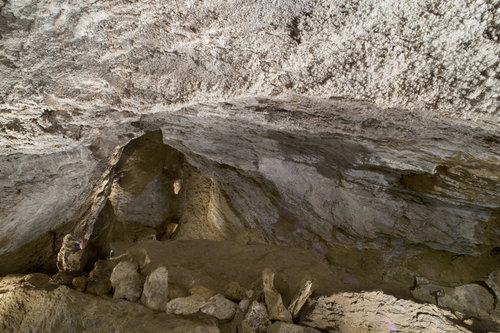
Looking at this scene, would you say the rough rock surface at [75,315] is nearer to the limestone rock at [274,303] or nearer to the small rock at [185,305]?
the small rock at [185,305]

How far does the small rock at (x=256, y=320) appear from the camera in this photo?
5.88ft

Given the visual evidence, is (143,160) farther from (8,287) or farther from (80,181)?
(8,287)

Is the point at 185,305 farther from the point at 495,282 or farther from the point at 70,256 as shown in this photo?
the point at 495,282

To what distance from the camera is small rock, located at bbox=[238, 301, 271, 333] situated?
5.88 ft

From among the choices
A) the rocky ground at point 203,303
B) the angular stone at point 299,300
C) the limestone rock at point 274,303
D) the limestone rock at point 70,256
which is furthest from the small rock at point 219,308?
the limestone rock at point 70,256

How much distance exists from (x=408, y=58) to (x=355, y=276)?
8.30 feet

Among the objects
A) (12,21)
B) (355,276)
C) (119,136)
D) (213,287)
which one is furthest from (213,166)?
(12,21)

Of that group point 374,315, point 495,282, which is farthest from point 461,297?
point 374,315

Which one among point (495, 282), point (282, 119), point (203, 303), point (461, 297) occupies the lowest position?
point (461, 297)

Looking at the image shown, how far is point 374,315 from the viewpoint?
1770 millimetres

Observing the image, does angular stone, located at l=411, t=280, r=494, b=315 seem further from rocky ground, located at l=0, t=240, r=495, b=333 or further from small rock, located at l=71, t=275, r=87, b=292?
small rock, located at l=71, t=275, r=87, b=292

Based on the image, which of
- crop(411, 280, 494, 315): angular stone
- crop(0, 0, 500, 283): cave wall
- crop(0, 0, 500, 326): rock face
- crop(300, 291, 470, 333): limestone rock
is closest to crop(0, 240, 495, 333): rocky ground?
crop(300, 291, 470, 333): limestone rock

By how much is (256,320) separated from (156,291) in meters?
0.70

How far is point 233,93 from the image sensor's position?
1585 mm
